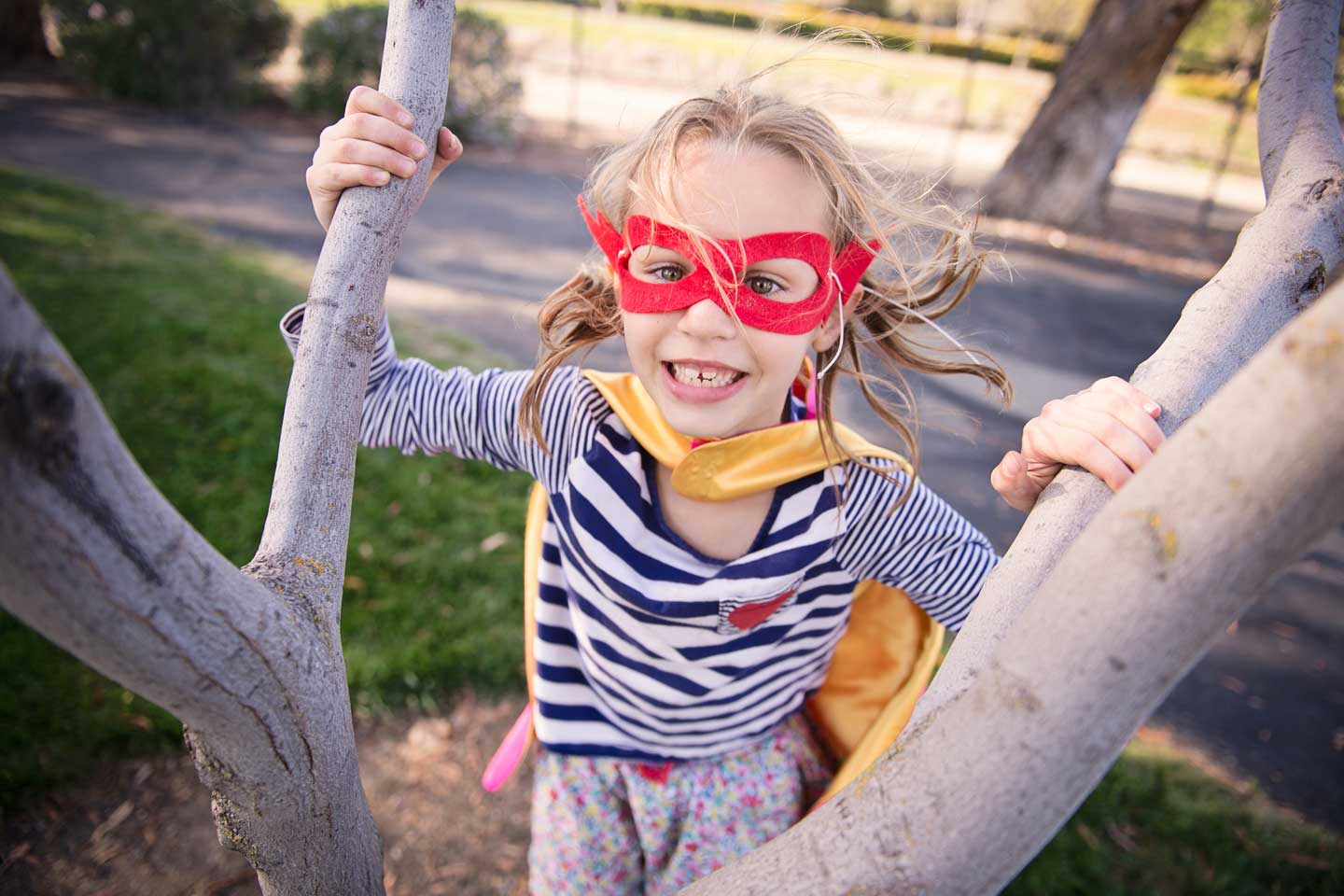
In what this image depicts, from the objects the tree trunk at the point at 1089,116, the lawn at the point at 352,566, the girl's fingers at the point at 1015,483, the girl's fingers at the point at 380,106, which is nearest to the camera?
the girl's fingers at the point at 380,106

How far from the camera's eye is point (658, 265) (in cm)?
163

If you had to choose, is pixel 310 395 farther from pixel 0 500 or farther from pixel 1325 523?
pixel 1325 523

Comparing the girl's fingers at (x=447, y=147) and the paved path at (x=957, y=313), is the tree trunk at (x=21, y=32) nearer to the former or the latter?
the paved path at (x=957, y=313)

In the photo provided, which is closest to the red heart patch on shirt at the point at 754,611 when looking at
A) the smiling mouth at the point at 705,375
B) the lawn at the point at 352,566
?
the smiling mouth at the point at 705,375

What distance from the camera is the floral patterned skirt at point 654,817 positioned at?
75.7 inches

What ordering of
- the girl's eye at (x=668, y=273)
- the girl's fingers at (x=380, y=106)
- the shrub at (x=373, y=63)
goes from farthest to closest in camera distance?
the shrub at (x=373, y=63)
the girl's eye at (x=668, y=273)
the girl's fingers at (x=380, y=106)

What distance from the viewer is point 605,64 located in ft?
Answer: 63.9

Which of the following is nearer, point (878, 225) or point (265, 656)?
point (265, 656)

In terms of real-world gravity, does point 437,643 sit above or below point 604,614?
below

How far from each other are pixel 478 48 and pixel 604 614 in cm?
1125

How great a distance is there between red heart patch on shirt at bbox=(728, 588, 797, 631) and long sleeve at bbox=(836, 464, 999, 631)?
0.16 meters

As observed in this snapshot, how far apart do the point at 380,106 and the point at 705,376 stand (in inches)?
26.9

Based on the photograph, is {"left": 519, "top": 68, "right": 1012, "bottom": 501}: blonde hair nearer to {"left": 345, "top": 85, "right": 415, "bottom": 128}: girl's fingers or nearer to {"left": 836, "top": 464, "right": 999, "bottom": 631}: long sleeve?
{"left": 836, "top": 464, "right": 999, "bottom": 631}: long sleeve

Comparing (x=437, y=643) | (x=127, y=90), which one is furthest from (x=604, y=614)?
(x=127, y=90)
